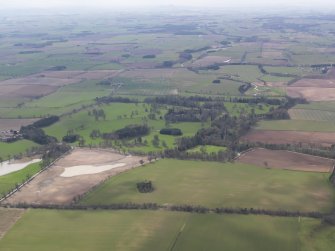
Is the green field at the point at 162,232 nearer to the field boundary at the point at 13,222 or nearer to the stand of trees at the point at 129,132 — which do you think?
the field boundary at the point at 13,222

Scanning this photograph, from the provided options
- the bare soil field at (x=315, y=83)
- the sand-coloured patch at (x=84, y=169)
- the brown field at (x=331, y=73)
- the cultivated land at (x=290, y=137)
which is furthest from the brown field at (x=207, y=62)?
the sand-coloured patch at (x=84, y=169)

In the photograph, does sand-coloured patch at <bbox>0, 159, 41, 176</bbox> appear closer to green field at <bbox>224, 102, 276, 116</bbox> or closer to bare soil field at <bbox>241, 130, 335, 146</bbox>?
bare soil field at <bbox>241, 130, 335, 146</bbox>

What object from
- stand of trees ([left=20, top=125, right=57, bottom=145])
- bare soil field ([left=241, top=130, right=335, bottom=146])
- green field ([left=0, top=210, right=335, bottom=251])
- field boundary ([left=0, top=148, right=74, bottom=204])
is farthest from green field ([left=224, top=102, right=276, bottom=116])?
green field ([left=0, top=210, right=335, bottom=251])

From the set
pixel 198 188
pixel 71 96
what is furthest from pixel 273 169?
pixel 71 96

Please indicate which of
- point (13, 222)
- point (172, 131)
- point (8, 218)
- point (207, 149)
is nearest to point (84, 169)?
point (8, 218)

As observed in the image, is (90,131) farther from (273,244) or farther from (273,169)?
(273,244)
